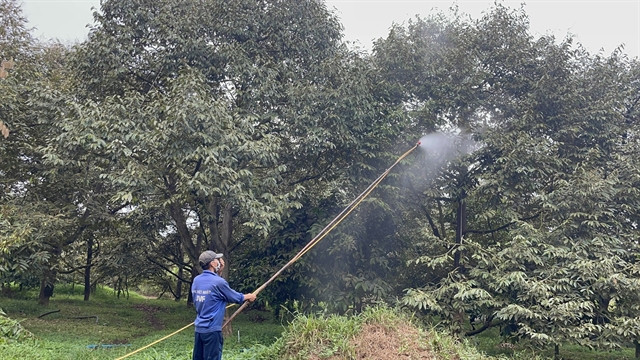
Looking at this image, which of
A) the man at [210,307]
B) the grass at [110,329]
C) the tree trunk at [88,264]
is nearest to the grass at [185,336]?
the grass at [110,329]

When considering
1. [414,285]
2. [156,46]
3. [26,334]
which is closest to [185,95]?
[156,46]

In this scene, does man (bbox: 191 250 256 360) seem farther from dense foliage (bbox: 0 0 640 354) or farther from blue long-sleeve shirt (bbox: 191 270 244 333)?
dense foliage (bbox: 0 0 640 354)

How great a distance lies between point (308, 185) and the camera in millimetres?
11523

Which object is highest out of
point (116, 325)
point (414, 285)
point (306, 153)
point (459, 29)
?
point (459, 29)

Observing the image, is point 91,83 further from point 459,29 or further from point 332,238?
point 459,29

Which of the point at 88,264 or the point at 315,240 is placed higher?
the point at 315,240

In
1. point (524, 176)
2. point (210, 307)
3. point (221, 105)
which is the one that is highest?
point (221, 105)

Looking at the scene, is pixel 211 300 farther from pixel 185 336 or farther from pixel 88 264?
pixel 88 264

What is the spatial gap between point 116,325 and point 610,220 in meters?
12.1

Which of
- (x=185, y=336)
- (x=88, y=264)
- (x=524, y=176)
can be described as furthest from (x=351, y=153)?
(x=88, y=264)

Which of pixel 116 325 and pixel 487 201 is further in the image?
pixel 116 325

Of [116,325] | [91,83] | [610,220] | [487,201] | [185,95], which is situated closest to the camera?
[185,95]

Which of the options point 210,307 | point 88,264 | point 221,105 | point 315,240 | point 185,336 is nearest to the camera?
point 210,307

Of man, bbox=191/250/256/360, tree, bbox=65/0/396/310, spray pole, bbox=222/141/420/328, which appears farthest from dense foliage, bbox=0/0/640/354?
man, bbox=191/250/256/360
